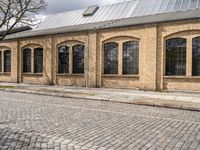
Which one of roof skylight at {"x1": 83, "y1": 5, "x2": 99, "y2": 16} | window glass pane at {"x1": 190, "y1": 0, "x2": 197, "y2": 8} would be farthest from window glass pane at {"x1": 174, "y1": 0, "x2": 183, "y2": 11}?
roof skylight at {"x1": 83, "y1": 5, "x2": 99, "y2": 16}

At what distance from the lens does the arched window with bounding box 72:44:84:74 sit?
24.8m

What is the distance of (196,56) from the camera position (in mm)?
18859

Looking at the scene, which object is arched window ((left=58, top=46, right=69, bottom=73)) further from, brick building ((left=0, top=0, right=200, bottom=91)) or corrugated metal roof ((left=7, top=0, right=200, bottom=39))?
corrugated metal roof ((left=7, top=0, right=200, bottom=39))

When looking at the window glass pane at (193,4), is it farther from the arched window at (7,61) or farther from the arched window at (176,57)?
the arched window at (7,61)

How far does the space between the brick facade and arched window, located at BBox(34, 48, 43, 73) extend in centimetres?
53

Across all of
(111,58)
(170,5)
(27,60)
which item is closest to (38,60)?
(27,60)

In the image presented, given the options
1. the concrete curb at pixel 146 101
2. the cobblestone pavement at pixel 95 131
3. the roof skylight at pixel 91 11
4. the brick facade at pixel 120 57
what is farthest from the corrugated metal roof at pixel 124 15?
the cobblestone pavement at pixel 95 131

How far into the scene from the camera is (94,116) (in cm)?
981

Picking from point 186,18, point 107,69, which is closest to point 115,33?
point 107,69

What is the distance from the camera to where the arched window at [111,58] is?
898 inches

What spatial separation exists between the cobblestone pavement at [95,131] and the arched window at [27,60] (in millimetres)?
19833

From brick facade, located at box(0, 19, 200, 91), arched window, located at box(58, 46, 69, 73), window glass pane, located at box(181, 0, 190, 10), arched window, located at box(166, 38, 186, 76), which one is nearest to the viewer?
brick facade, located at box(0, 19, 200, 91)

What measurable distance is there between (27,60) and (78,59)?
7466mm

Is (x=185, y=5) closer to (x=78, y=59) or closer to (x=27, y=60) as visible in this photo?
(x=78, y=59)
